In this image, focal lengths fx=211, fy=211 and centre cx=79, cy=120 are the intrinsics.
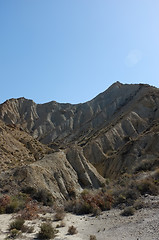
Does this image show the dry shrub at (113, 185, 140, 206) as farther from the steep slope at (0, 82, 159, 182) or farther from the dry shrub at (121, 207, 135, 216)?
the steep slope at (0, 82, 159, 182)

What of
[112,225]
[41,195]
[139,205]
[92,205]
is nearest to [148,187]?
[139,205]

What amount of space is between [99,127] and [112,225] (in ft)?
218

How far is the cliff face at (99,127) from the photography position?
1577 inches

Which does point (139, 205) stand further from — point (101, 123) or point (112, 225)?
point (101, 123)

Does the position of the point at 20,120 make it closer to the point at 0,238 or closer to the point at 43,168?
the point at 43,168

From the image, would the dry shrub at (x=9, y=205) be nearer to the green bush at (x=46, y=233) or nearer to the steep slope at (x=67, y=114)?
the green bush at (x=46, y=233)

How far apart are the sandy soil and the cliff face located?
44.0 ft

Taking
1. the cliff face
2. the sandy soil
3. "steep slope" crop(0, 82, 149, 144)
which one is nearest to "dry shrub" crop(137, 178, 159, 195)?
the sandy soil

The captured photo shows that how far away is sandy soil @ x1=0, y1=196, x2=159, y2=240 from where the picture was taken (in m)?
8.88

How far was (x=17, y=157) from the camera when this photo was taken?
3262cm

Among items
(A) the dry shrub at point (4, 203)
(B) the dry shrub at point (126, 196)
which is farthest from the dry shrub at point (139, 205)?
(A) the dry shrub at point (4, 203)

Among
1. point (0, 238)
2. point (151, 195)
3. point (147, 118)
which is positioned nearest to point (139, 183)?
point (151, 195)

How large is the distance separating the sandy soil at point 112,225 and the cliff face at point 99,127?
13.4 metres

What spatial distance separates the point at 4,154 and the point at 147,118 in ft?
149
